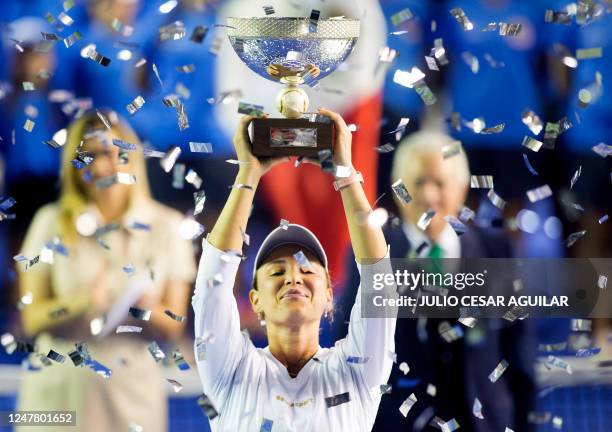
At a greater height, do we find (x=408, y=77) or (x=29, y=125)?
(x=408, y=77)

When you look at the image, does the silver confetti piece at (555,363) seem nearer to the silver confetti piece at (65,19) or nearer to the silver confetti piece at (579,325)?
the silver confetti piece at (579,325)

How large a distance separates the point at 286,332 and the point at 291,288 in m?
0.16

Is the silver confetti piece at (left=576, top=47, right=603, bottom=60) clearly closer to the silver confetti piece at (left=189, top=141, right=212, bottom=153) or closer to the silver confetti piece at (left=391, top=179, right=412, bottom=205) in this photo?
the silver confetti piece at (left=391, top=179, right=412, bottom=205)

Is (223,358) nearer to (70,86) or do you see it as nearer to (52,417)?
(52,417)

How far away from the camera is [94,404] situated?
11.9 ft

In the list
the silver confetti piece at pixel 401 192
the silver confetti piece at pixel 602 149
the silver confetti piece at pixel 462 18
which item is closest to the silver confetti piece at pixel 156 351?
the silver confetti piece at pixel 401 192

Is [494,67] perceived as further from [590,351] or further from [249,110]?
[590,351]

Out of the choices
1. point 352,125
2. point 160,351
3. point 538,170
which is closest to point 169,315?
point 160,351

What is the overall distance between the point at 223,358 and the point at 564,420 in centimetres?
128

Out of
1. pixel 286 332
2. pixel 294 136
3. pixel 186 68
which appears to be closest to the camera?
pixel 294 136

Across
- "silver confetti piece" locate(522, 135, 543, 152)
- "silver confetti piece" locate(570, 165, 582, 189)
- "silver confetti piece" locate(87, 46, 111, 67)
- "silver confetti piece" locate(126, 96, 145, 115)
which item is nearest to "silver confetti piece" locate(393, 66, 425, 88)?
"silver confetti piece" locate(522, 135, 543, 152)

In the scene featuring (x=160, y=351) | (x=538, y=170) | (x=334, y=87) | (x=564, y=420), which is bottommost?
(x=564, y=420)

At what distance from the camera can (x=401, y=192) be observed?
359cm

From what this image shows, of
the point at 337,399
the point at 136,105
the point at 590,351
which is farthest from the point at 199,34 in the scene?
the point at 590,351
